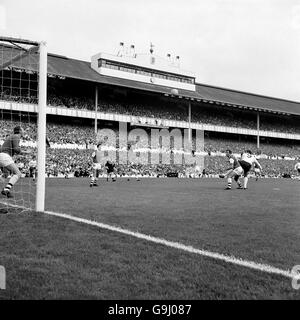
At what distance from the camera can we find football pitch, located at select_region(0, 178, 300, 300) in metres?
3.35

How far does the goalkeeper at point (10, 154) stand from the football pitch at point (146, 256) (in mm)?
2138

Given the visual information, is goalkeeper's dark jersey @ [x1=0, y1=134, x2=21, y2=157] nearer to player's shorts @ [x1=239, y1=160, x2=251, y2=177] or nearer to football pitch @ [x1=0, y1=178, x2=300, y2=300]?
football pitch @ [x1=0, y1=178, x2=300, y2=300]

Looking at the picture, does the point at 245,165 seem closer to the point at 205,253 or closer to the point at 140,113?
the point at 205,253

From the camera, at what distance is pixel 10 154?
400 inches

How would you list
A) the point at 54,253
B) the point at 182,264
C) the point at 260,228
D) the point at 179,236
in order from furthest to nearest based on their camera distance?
the point at 260,228
the point at 179,236
the point at 54,253
the point at 182,264

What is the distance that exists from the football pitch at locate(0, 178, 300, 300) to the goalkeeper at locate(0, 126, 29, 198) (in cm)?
214

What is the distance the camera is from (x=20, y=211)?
26.7 ft

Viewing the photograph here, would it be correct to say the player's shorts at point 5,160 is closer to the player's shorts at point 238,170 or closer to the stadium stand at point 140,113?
the player's shorts at point 238,170

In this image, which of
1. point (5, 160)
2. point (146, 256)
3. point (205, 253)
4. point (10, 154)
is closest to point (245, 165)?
point (10, 154)

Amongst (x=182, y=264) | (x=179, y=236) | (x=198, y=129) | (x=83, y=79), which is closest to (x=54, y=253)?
(x=182, y=264)

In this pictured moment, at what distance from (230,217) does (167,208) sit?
1855mm

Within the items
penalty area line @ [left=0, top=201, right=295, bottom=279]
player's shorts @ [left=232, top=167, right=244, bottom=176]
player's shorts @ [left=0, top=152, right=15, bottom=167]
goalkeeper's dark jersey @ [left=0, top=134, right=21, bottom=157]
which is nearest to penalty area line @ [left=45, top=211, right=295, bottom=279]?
penalty area line @ [left=0, top=201, right=295, bottom=279]

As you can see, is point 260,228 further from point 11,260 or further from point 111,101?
point 111,101

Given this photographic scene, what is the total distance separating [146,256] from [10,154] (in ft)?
22.3
